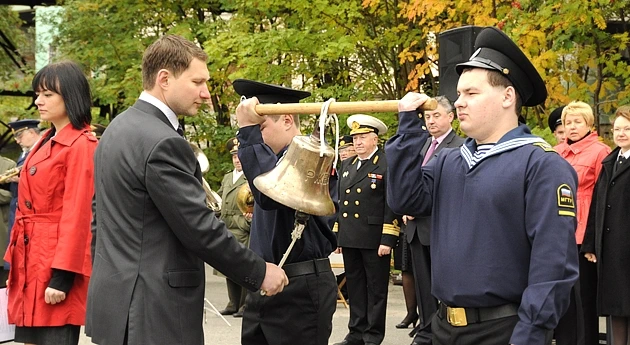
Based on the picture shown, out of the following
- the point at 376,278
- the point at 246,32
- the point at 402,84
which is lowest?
the point at 376,278

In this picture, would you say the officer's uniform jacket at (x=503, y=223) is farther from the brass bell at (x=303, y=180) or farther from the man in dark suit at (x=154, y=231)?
the man in dark suit at (x=154, y=231)

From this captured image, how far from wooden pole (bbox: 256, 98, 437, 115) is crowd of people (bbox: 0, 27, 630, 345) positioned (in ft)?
0.22

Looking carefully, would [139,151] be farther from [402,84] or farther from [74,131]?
[402,84]

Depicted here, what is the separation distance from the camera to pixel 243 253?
15.6 ft

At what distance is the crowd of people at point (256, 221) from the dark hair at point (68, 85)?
1 centimetres

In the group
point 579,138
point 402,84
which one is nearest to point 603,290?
point 579,138

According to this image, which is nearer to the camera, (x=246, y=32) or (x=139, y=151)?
(x=139, y=151)

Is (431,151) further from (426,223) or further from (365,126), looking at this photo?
(365,126)

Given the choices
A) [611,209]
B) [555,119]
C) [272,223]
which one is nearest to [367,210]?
[555,119]

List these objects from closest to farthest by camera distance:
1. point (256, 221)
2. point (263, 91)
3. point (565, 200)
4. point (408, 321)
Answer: point (565, 200) → point (263, 91) → point (256, 221) → point (408, 321)

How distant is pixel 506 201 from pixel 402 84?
12054 mm

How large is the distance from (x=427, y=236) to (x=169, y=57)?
15.9 ft

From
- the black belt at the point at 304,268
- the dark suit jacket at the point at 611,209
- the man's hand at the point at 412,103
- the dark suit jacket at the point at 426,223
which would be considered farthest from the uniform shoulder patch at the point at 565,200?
the dark suit jacket at the point at 426,223

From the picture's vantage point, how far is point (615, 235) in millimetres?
8352
